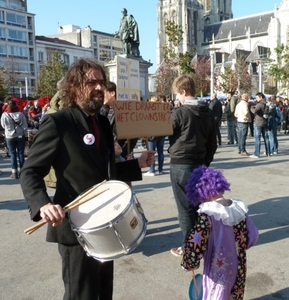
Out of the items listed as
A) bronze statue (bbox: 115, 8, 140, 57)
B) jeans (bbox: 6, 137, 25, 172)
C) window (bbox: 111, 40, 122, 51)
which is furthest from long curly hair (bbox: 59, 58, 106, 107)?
window (bbox: 111, 40, 122, 51)

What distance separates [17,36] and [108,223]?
78.8m

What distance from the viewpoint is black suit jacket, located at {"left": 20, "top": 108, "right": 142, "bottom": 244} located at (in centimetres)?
210

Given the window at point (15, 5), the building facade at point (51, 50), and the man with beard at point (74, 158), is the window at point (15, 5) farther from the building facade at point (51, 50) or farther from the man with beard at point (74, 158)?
the man with beard at point (74, 158)

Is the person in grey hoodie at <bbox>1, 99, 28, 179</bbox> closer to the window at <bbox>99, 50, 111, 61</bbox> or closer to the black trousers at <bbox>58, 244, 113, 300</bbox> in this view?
the black trousers at <bbox>58, 244, 113, 300</bbox>

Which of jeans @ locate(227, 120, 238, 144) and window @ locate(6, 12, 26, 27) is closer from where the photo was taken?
jeans @ locate(227, 120, 238, 144)

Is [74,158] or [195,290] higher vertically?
[74,158]

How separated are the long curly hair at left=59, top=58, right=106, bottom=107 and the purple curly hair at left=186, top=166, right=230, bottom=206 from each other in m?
1.08

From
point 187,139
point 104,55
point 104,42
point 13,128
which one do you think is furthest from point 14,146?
point 104,42

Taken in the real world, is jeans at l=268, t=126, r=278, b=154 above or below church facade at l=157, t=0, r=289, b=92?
below

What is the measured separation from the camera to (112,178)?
2.37 meters

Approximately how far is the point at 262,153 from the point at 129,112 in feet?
32.2

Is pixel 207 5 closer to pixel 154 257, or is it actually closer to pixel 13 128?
pixel 13 128

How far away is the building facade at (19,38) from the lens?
70500 mm

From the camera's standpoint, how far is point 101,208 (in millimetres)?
2002
